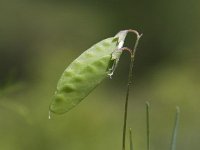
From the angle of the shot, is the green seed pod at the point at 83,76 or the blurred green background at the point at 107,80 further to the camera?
the blurred green background at the point at 107,80

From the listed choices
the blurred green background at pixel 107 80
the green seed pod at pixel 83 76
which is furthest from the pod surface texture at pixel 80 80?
the blurred green background at pixel 107 80

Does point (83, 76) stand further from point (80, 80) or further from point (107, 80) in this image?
point (107, 80)

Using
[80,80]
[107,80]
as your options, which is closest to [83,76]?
[80,80]

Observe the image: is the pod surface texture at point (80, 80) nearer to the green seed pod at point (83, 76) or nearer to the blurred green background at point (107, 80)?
the green seed pod at point (83, 76)

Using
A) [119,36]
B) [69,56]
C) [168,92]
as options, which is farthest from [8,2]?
[119,36]

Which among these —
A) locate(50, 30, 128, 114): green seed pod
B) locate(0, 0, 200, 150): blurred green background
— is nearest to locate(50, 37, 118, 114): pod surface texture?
locate(50, 30, 128, 114): green seed pod

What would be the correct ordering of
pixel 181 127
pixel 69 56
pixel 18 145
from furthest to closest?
pixel 69 56, pixel 181 127, pixel 18 145

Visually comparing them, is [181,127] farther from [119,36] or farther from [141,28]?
[141,28]
